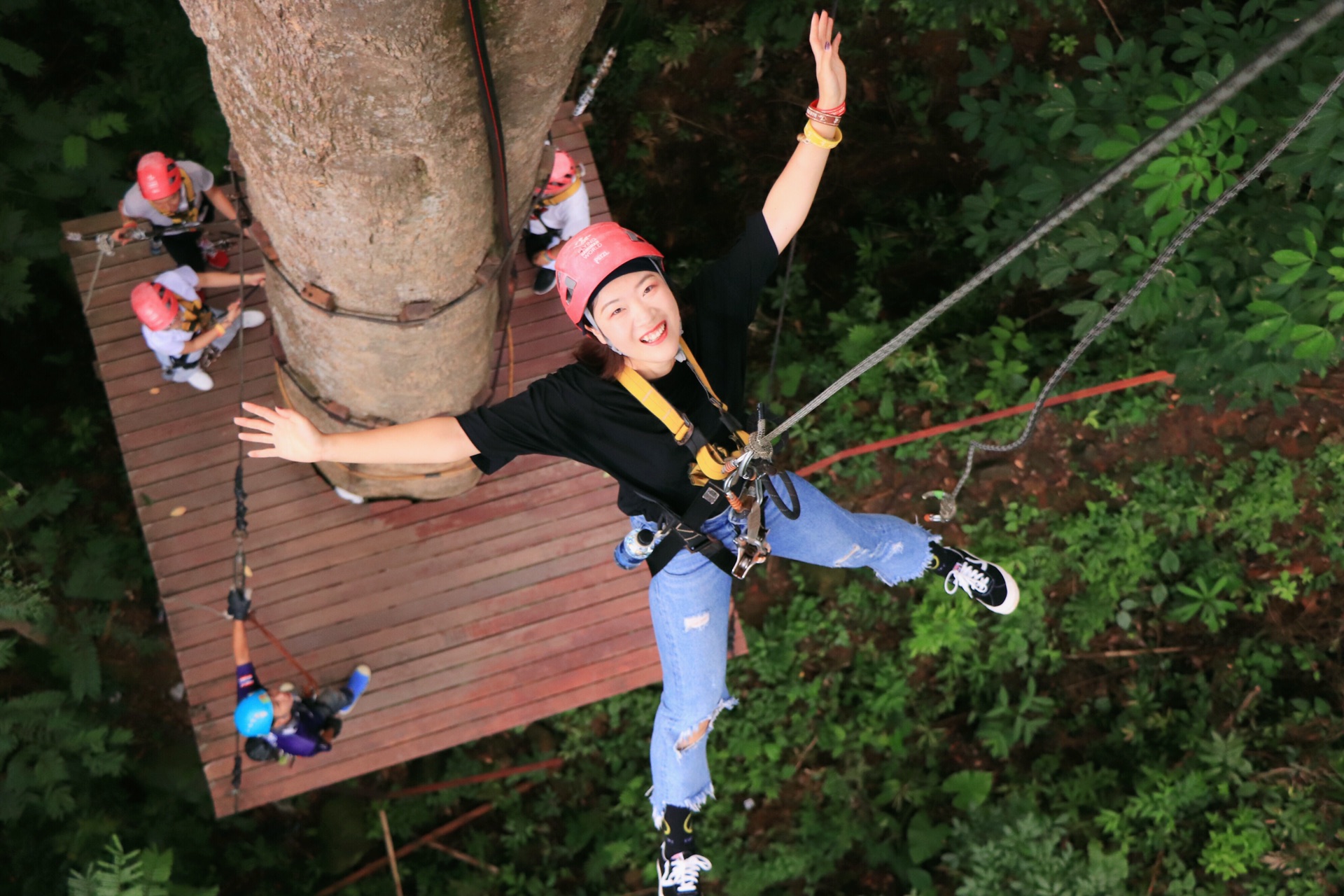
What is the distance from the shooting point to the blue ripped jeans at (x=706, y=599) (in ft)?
11.0

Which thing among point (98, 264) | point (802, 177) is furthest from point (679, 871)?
point (98, 264)

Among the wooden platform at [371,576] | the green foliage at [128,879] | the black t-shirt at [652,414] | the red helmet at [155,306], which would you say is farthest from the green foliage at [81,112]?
the black t-shirt at [652,414]

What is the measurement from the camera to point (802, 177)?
292cm

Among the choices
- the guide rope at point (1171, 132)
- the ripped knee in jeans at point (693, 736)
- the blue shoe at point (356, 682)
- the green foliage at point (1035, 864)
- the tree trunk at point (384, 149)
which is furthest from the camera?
the green foliage at point (1035, 864)

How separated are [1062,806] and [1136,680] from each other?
95cm

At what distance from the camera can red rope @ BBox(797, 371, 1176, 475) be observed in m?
5.42

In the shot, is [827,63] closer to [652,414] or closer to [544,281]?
[652,414]

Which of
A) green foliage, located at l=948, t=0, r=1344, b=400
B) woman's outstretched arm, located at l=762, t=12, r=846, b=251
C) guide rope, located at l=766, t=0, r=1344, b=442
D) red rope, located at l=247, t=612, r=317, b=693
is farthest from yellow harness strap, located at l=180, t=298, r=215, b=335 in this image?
green foliage, located at l=948, t=0, r=1344, b=400

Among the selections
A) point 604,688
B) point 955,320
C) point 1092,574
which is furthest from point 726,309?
point 1092,574

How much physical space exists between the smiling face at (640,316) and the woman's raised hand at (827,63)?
750 mm

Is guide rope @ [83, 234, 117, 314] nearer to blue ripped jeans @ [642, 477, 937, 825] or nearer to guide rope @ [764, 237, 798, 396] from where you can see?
blue ripped jeans @ [642, 477, 937, 825]

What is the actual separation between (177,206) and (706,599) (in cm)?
329

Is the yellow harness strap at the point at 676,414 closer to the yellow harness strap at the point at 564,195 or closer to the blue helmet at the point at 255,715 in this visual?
the yellow harness strap at the point at 564,195

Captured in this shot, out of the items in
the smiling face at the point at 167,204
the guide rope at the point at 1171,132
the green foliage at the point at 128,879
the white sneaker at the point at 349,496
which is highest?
the smiling face at the point at 167,204
